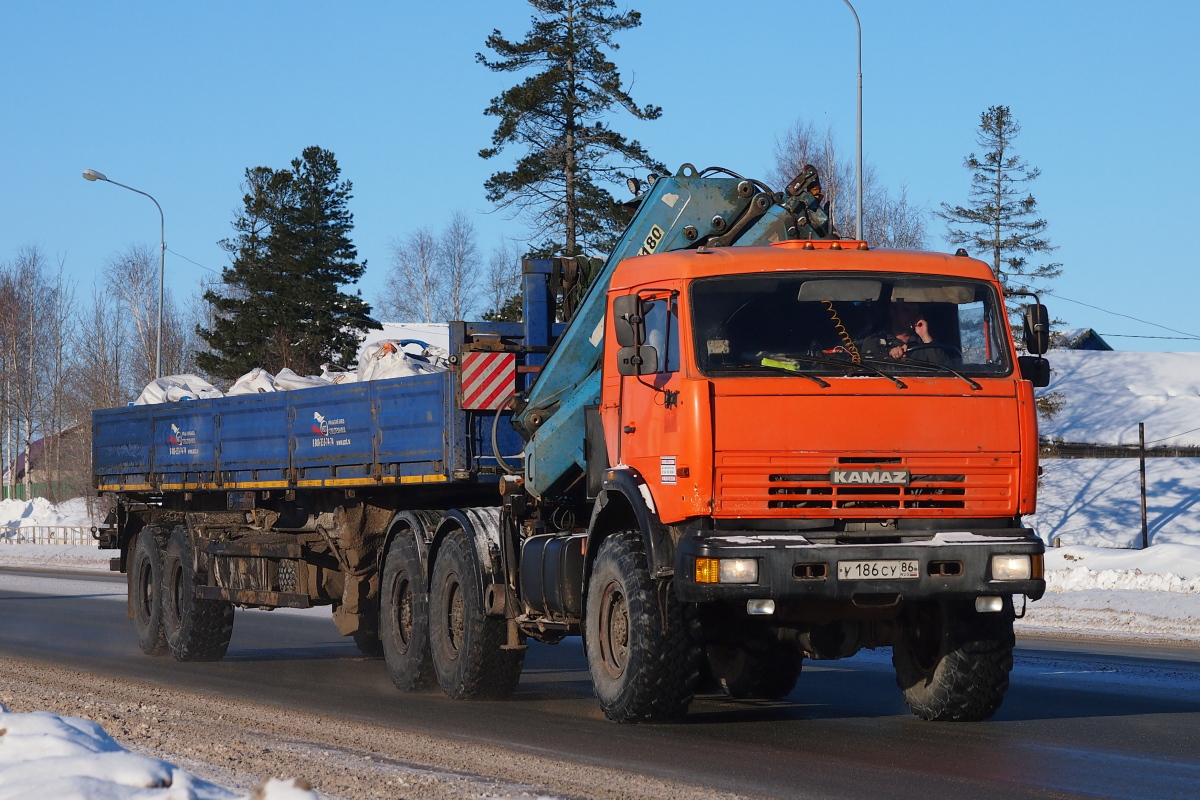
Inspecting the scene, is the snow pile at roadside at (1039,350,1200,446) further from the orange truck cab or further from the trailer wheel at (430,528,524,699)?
the orange truck cab

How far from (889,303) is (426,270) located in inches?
2805

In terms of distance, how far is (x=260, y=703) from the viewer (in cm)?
1095

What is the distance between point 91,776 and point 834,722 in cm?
502

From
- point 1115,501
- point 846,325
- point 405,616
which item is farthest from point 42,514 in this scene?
point 846,325

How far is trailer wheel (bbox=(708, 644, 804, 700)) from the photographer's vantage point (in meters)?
10.8

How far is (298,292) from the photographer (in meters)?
49.8

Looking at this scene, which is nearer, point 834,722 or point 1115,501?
point 834,722

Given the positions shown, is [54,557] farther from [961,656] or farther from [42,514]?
[961,656]

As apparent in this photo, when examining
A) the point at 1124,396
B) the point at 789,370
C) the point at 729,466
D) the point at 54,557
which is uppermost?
the point at 1124,396

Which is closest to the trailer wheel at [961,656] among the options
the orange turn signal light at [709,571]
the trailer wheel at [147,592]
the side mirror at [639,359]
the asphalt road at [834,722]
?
the asphalt road at [834,722]

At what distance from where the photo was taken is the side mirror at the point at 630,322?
9.16 metres

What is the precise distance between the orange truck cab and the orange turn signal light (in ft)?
0.04

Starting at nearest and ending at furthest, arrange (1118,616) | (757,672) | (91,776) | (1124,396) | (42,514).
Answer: (91,776), (757,672), (1118,616), (42,514), (1124,396)

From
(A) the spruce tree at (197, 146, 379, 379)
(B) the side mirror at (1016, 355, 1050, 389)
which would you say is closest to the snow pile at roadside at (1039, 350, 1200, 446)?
(A) the spruce tree at (197, 146, 379, 379)
